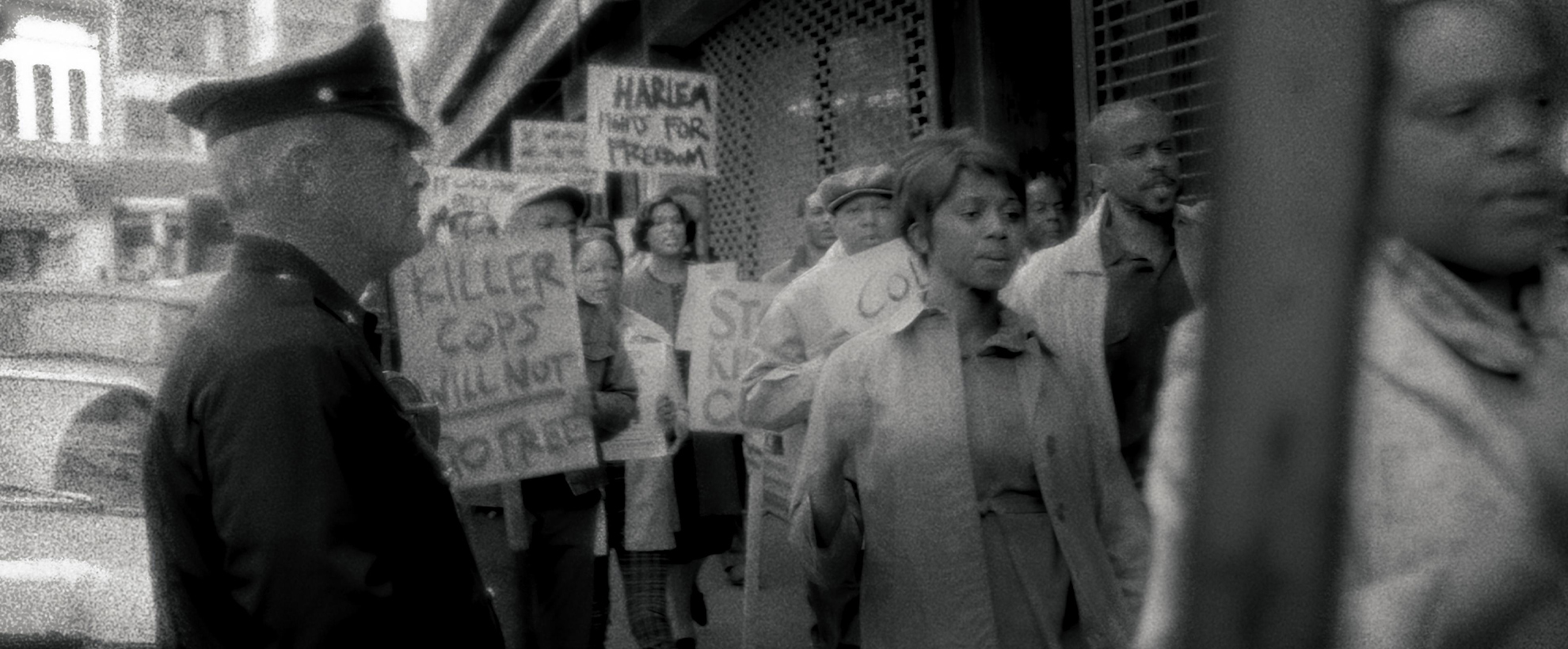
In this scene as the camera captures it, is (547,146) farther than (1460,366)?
Yes

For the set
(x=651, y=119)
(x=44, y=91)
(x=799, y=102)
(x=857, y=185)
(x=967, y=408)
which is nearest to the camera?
(x=44, y=91)

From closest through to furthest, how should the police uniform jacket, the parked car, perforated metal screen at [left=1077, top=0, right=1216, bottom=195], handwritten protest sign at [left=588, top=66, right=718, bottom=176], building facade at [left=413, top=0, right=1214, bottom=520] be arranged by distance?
the police uniform jacket
the parked car
perforated metal screen at [left=1077, top=0, right=1216, bottom=195]
building facade at [left=413, top=0, right=1214, bottom=520]
handwritten protest sign at [left=588, top=66, right=718, bottom=176]

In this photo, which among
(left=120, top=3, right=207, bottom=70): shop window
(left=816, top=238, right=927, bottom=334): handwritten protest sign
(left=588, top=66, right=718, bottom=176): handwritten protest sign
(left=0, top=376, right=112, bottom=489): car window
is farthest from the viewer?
(left=588, top=66, right=718, bottom=176): handwritten protest sign

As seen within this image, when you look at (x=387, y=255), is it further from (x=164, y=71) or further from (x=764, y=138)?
(x=764, y=138)

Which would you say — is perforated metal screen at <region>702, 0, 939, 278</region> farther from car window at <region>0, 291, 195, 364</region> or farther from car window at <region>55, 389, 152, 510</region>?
car window at <region>55, 389, 152, 510</region>

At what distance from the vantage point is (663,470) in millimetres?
6801

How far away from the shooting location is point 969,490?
345 cm

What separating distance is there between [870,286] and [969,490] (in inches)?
75.2

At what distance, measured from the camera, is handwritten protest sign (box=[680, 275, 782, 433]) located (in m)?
7.06

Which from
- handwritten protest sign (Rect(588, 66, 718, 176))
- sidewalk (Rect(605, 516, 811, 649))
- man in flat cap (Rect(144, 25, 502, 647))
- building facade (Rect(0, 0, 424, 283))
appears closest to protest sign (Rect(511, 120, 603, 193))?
handwritten protest sign (Rect(588, 66, 718, 176))

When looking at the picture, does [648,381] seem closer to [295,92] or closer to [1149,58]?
[1149,58]

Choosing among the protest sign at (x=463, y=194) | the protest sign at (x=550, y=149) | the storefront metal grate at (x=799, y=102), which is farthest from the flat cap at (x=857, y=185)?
the protest sign at (x=550, y=149)

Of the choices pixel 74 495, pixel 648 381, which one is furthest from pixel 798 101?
pixel 74 495

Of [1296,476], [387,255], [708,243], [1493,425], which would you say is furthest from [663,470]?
[708,243]
